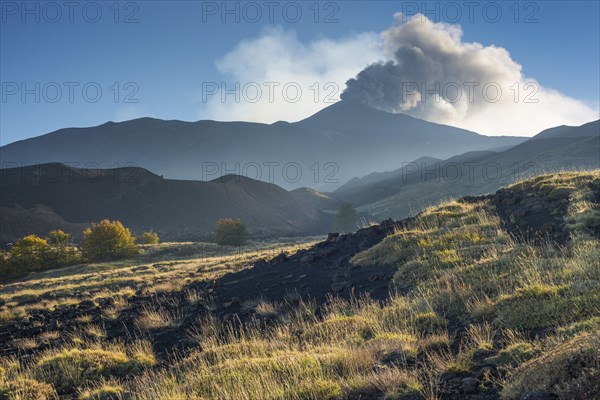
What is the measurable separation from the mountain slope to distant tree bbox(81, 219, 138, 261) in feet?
140

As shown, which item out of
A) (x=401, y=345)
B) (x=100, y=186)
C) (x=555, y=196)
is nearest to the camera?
(x=401, y=345)

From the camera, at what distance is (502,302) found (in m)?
7.37

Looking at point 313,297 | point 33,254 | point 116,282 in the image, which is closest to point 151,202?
point 33,254

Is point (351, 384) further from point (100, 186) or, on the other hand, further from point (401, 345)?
point (100, 186)

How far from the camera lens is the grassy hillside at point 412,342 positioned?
4844 mm

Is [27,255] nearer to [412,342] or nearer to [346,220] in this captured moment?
[412,342]

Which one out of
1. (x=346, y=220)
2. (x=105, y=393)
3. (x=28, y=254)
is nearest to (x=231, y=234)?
(x=28, y=254)

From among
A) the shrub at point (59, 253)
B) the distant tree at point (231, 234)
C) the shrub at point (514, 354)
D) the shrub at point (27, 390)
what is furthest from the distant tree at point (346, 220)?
the shrub at point (514, 354)

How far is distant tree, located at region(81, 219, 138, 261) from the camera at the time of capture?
164ft

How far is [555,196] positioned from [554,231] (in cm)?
403

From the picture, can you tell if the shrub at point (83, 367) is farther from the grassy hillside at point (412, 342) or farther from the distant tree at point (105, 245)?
the distant tree at point (105, 245)

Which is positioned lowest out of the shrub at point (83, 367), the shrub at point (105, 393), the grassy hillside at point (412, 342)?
the shrub at point (83, 367)

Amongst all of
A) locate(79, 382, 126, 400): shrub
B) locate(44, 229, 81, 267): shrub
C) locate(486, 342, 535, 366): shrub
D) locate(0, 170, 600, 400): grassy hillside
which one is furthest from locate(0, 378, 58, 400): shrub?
locate(44, 229, 81, 267): shrub

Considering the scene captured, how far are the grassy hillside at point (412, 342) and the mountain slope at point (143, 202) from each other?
85.7 m
